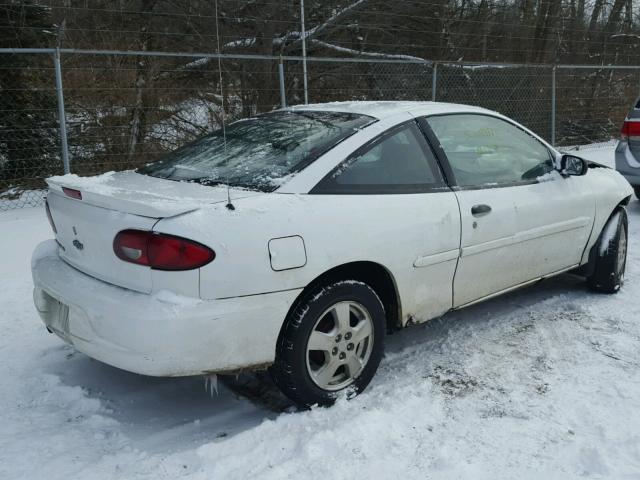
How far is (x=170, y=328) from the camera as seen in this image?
8.64 ft

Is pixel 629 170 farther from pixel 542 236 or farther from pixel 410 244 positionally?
pixel 410 244

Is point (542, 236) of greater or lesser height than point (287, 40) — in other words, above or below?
below

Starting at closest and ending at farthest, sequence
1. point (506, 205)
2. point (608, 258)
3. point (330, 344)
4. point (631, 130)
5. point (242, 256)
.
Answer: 1. point (242, 256)
2. point (330, 344)
3. point (506, 205)
4. point (608, 258)
5. point (631, 130)

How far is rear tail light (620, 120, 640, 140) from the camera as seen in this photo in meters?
7.87

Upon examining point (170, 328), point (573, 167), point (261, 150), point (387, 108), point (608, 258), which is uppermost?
point (387, 108)

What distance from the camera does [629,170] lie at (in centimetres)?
792

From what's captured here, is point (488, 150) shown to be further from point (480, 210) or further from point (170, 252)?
point (170, 252)

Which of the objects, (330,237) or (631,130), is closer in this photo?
(330,237)

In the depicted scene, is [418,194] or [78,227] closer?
[78,227]

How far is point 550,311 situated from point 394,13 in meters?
9.98

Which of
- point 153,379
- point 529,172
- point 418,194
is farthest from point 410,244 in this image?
point 153,379

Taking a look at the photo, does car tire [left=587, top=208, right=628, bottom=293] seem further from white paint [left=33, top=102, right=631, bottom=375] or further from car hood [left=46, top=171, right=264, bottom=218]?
car hood [left=46, top=171, right=264, bottom=218]

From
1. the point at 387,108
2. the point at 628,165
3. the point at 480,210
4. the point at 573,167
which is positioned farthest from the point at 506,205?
the point at 628,165

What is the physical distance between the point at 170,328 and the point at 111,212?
2.07 ft
